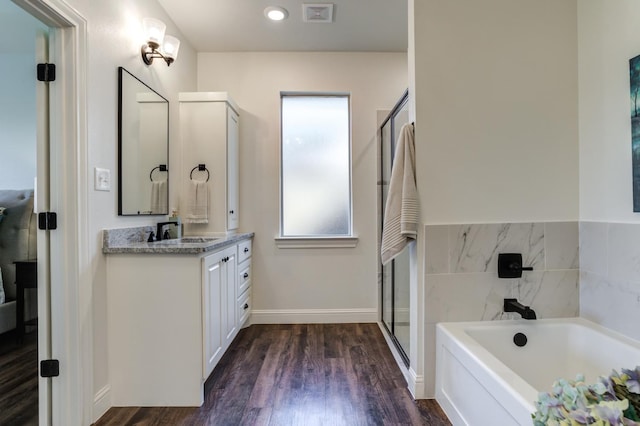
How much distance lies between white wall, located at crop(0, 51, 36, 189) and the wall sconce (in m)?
1.36

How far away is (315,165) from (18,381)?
8.78 feet

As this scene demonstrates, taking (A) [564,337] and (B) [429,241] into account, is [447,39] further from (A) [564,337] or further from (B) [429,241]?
(A) [564,337]

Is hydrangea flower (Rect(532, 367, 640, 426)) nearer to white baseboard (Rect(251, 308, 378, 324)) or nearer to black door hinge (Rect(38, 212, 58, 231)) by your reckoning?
black door hinge (Rect(38, 212, 58, 231))

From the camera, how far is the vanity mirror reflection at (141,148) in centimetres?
182

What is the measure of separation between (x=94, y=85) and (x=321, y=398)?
7.08 feet

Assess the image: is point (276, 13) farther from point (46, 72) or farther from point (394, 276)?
point (394, 276)

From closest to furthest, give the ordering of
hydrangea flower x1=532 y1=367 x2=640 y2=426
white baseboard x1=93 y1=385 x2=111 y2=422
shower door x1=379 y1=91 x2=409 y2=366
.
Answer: hydrangea flower x1=532 y1=367 x2=640 y2=426, white baseboard x1=93 y1=385 x2=111 y2=422, shower door x1=379 y1=91 x2=409 y2=366

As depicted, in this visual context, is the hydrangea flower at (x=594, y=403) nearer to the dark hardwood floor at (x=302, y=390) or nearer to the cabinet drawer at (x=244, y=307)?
the dark hardwood floor at (x=302, y=390)

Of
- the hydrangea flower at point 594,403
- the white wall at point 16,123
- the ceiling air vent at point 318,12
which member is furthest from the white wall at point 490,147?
the white wall at point 16,123

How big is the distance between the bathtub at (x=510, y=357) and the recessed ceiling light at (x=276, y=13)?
2.55 meters

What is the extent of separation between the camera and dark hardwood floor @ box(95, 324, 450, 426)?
5.12 ft

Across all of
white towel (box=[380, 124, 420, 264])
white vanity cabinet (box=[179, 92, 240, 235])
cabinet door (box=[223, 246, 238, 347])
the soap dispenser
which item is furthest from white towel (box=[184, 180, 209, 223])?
white towel (box=[380, 124, 420, 264])

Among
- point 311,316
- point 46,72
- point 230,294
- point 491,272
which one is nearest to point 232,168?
point 230,294

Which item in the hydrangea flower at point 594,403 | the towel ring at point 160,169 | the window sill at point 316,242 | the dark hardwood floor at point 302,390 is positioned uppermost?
the towel ring at point 160,169
